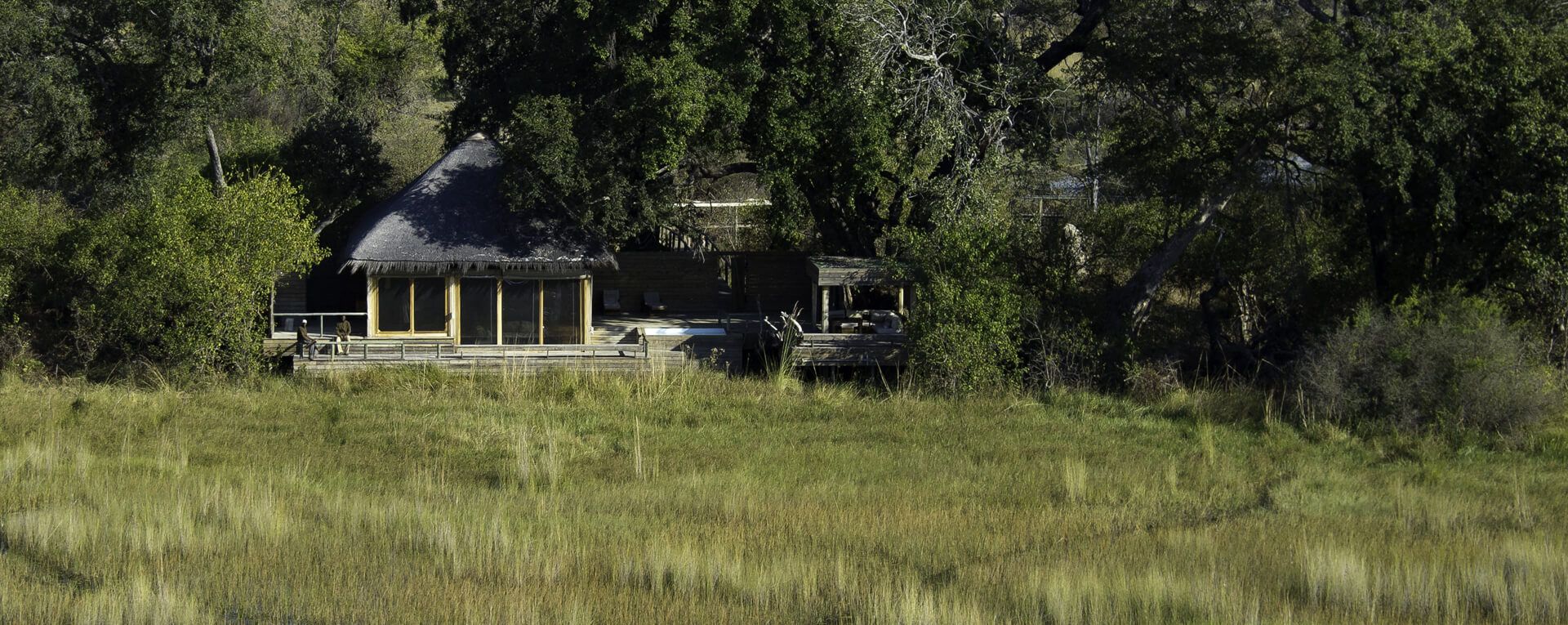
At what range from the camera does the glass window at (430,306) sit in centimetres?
2591

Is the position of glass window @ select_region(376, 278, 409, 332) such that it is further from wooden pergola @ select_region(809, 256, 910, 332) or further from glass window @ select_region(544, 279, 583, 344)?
wooden pergola @ select_region(809, 256, 910, 332)

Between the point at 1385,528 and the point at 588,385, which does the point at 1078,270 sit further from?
the point at 1385,528

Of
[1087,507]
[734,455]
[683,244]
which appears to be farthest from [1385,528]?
[683,244]

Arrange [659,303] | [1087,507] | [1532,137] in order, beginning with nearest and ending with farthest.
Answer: [1087,507] < [1532,137] < [659,303]

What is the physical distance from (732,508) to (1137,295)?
13147mm

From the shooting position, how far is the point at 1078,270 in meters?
25.7

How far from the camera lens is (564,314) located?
26.6m

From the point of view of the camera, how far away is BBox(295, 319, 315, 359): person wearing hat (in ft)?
78.9

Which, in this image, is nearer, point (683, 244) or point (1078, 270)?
point (1078, 270)

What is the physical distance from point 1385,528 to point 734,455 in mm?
8548

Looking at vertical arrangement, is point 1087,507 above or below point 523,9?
below

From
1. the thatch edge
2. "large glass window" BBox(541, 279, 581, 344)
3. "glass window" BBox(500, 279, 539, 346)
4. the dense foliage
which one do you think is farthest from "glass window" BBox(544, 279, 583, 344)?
the dense foliage

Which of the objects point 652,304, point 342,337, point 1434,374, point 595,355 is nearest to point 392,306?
point 342,337

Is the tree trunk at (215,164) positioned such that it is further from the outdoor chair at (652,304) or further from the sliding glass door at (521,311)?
the outdoor chair at (652,304)
